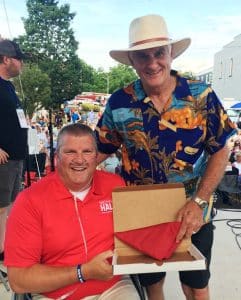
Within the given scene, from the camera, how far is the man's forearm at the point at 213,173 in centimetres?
159

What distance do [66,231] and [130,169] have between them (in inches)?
15.7

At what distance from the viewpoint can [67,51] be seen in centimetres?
3616

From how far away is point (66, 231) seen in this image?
1.49 metres

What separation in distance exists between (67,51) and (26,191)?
119 feet

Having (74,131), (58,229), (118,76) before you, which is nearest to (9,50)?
(74,131)

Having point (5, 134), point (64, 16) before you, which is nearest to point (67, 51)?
point (64, 16)

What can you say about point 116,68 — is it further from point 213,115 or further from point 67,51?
point 213,115

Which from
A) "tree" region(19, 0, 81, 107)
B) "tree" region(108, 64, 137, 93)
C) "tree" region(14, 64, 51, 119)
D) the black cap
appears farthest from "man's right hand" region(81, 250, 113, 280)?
"tree" region(108, 64, 137, 93)

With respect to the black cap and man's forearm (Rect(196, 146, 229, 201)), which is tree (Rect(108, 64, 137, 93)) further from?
man's forearm (Rect(196, 146, 229, 201))

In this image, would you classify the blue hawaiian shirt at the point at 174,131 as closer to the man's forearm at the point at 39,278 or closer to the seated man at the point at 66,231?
the seated man at the point at 66,231

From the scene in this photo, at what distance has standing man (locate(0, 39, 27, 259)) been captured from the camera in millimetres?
2936

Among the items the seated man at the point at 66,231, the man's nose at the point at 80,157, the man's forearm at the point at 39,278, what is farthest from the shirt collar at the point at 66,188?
the man's forearm at the point at 39,278

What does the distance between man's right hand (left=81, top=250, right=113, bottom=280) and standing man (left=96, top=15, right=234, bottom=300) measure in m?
0.40

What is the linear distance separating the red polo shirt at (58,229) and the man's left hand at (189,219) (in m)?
0.30
